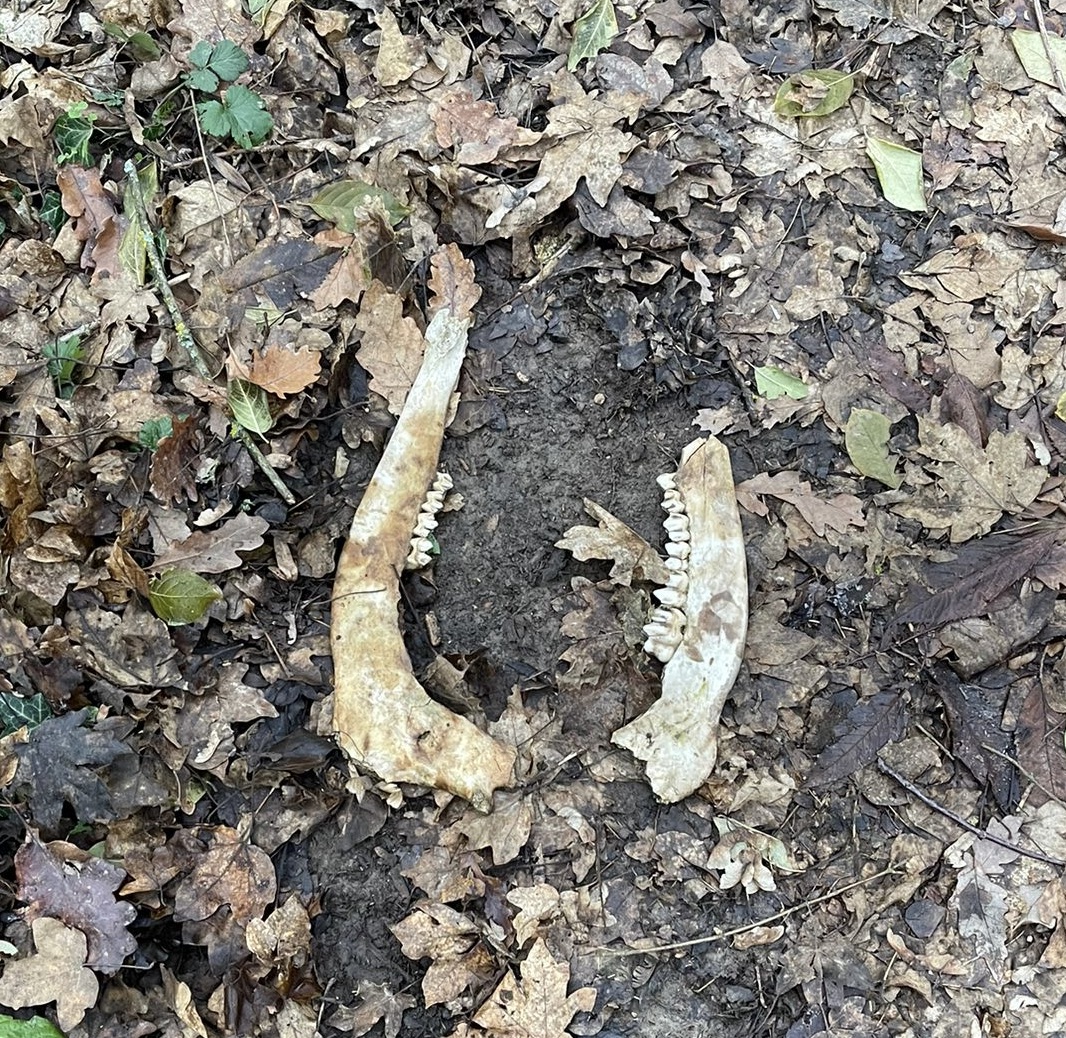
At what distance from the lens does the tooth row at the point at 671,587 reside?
2.96m

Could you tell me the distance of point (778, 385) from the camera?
3.27 meters

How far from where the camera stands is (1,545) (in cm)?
289

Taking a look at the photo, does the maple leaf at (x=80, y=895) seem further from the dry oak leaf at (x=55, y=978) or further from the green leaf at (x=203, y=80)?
the green leaf at (x=203, y=80)

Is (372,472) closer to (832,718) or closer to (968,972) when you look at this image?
(832,718)

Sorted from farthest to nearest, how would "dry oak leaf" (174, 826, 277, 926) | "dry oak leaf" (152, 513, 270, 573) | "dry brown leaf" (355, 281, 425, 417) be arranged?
"dry brown leaf" (355, 281, 425, 417)
"dry oak leaf" (152, 513, 270, 573)
"dry oak leaf" (174, 826, 277, 926)

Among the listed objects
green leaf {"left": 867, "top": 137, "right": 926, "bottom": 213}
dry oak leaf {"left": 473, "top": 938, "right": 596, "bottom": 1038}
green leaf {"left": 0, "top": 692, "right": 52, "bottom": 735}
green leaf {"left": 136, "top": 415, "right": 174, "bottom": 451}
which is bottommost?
dry oak leaf {"left": 473, "top": 938, "right": 596, "bottom": 1038}

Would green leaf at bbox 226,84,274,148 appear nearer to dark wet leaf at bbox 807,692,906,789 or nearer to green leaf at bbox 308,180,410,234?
green leaf at bbox 308,180,410,234

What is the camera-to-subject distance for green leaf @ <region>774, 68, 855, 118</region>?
3531 mm

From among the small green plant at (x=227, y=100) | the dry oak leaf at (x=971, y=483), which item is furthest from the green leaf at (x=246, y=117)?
the dry oak leaf at (x=971, y=483)

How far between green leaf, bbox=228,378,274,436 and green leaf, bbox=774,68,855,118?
2.35m

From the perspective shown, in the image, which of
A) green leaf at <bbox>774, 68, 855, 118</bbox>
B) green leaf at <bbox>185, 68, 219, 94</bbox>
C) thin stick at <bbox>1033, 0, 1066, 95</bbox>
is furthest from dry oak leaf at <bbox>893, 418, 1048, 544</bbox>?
green leaf at <bbox>185, 68, 219, 94</bbox>

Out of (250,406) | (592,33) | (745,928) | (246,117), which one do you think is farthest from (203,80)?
(745,928)

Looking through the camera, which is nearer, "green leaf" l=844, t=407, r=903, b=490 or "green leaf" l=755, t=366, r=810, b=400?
"green leaf" l=844, t=407, r=903, b=490

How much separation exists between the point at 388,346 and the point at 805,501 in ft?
5.31
